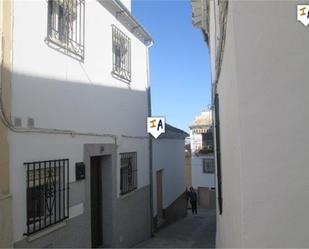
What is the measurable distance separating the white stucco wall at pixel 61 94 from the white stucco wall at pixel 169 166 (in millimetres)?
2699

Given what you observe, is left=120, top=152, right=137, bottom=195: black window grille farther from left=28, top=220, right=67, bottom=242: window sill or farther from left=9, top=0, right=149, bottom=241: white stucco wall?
left=28, top=220, right=67, bottom=242: window sill

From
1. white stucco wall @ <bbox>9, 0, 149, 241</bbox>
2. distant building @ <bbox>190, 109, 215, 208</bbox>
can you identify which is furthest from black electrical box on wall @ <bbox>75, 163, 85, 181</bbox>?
distant building @ <bbox>190, 109, 215, 208</bbox>

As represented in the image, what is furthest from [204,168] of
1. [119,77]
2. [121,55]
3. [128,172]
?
[119,77]

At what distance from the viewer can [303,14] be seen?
241 centimetres

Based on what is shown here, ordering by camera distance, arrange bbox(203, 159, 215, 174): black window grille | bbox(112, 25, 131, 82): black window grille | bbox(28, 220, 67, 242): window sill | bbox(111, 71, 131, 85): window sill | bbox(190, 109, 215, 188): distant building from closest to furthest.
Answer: bbox(28, 220, 67, 242): window sill → bbox(111, 71, 131, 85): window sill → bbox(112, 25, 131, 82): black window grille → bbox(203, 159, 215, 174): black window grille → bbox(190, 109, 215, 188): distant building

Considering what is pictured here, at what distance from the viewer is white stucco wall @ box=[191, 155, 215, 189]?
27.9 m

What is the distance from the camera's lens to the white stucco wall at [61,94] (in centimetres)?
600

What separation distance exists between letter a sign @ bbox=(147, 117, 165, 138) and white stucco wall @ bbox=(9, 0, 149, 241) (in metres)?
1.33

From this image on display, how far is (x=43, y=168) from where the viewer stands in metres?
6.65

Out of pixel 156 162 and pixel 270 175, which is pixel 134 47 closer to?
pixel 156 162

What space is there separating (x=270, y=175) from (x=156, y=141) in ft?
37.3

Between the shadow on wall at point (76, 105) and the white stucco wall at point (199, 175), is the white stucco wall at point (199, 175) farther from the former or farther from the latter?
the shadow on wall at point (76, 105)

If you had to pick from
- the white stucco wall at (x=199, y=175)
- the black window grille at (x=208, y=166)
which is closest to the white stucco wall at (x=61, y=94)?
the black window grille at (x=208, y=166)

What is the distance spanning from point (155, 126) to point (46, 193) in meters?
6.90
